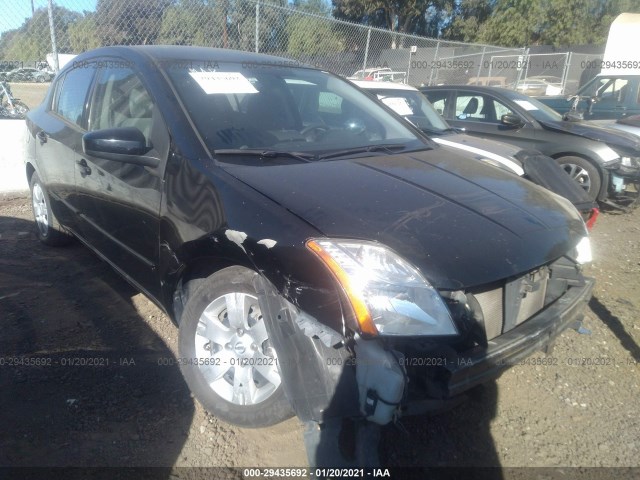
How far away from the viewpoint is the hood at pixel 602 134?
20.4 ft

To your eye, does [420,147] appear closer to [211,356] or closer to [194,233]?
[194,233]

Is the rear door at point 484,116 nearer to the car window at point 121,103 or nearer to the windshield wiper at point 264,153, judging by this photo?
the windshield wiper at point 264,153

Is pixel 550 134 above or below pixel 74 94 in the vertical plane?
below

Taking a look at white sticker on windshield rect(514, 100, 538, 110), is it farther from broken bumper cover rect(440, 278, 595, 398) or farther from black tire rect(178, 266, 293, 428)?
black tire rect(178, 266, 293, 428)

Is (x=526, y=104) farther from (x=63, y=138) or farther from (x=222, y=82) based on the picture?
(x=63, y=138)

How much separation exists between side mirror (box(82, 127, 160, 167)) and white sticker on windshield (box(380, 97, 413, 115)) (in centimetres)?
407

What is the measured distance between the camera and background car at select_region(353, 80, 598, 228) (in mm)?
3803

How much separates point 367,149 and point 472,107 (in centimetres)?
510

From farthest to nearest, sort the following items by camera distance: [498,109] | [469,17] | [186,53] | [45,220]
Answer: [469,17] < [498,109] < [45,220] < [186,53]

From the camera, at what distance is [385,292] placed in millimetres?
1806

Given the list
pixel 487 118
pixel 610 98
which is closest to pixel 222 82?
pixel 487 118

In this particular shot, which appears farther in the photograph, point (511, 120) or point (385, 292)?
point (511, 120)

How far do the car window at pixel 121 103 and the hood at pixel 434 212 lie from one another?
2.58 ft

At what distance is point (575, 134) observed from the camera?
6.46 meters
